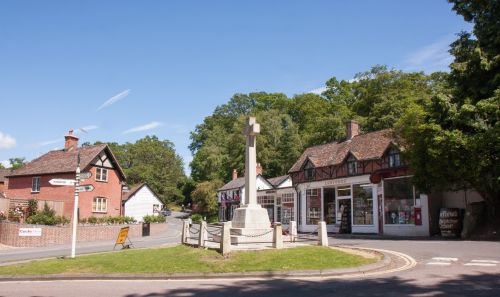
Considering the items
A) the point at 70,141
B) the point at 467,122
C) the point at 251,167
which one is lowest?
the point at 251,167

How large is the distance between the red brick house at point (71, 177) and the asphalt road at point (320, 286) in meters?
26.8

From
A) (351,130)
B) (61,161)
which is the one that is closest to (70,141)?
(61,161)

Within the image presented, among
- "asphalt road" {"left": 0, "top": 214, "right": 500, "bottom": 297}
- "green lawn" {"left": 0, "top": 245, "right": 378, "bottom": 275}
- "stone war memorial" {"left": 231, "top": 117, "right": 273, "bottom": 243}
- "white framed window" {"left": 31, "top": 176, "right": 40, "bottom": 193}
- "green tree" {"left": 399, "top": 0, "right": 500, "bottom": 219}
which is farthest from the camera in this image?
"white framed window" {"left": 31, "top": 176, "right": 40, "bottom": 193}

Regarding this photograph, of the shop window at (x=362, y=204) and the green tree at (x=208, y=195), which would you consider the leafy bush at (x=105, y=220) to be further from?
the green tree at (x=208, y=195)

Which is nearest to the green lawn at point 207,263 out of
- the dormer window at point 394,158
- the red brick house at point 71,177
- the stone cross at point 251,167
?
the stone cross at point 251,167

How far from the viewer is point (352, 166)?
34.8 m

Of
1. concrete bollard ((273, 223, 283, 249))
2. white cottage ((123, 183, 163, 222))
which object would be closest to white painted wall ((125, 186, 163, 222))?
white cottage ((123, 183, 163, 222))

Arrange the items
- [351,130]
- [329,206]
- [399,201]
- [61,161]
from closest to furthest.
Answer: [399,201] < [329,206] < [351,130] < [61,161]

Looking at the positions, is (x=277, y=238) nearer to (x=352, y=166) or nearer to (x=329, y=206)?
(x=352, y=166)

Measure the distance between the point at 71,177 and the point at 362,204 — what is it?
23929 mm

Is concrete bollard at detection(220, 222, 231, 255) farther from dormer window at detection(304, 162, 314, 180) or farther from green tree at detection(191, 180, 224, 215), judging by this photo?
green tree at detection(191, 180, 224, 215)

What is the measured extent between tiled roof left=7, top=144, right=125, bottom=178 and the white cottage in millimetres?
12371

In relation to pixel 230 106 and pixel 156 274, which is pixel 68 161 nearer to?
pixel 156 274

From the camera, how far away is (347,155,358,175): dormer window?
3431cm
